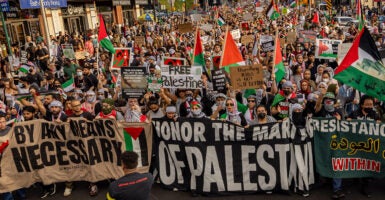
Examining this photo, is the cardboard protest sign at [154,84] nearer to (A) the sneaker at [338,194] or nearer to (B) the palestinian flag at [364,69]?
(B) the palestinian flag at [364,69]

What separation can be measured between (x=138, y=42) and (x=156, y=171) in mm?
9588

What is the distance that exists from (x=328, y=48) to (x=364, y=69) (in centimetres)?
466

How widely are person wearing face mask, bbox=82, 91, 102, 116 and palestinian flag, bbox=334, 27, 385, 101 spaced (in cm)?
455

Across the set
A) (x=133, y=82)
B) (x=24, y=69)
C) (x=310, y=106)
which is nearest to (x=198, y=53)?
(x=133, y=82)

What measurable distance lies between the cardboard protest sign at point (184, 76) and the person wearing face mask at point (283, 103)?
1.45m

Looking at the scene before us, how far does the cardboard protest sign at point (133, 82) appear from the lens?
7.44 metres

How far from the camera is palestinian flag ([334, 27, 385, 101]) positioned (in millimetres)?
5805

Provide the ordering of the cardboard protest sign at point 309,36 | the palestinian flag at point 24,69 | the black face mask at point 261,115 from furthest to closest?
the cardboard protest sign at point 309,36, the palestinian flag at point 24,69, the black face mask at point 261,115

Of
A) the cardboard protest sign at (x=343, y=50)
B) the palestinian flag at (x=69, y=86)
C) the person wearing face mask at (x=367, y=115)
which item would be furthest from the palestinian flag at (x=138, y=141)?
the cardboard protest sign at (x=343, y=50)

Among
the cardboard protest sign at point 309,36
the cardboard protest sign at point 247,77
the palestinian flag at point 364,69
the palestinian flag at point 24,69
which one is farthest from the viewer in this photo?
Answer: the cardboard protest sign at point 309,36

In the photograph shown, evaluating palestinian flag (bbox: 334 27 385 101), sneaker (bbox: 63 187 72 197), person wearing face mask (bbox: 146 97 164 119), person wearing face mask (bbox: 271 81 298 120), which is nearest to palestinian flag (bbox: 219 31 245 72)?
person wearing face mask (bbox: 271 81 298 120)

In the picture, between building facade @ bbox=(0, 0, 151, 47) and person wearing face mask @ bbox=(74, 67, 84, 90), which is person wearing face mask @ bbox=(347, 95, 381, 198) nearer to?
person wearing face mask @ bbox=(74, 67, 84, 90)

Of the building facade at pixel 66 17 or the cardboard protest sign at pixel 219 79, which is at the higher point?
the building facade at pixel 66 17

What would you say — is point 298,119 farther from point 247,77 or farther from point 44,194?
point 44,194
